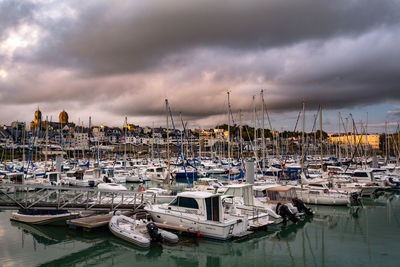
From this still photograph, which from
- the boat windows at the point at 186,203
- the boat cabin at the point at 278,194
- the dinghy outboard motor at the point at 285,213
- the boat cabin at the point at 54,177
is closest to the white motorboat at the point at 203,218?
the boat windows at the point at 186,203

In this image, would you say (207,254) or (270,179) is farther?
(270,179)

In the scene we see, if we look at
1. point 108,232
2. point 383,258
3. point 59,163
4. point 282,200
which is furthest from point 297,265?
point 59,163

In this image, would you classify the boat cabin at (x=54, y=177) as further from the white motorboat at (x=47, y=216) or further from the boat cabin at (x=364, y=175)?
the boat cabin at (x=364, y=175)

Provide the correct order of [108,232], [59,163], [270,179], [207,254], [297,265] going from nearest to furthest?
1. [297,265]
2. [207,254]
3. [108,232]
4. [270,179]
5. [59,163]

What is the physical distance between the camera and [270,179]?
125 ft

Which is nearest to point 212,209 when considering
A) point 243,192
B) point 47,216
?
point 243,192

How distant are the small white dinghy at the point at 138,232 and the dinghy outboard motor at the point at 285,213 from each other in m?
8.57

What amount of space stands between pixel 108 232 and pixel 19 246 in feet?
16.2

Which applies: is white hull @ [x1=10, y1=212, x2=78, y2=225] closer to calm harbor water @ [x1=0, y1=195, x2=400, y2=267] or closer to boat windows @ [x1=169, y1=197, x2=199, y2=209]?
calm harbor water @ [x1=0, y1=195, x2=400, y2=267]

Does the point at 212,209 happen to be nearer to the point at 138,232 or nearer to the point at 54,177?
the point at 138,232

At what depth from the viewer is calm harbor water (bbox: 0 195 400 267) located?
1509cm

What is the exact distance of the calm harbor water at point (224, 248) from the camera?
15.1 meters

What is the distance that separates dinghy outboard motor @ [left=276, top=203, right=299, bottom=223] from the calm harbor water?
524mm

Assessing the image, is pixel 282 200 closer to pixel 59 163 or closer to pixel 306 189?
pixel 306 189
